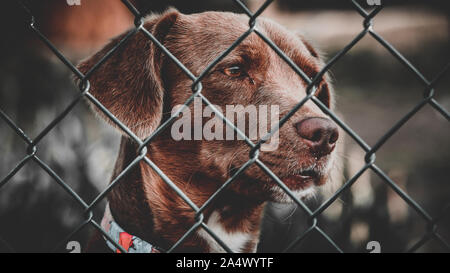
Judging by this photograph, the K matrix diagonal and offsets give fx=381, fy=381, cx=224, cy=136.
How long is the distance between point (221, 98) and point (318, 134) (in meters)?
0.52

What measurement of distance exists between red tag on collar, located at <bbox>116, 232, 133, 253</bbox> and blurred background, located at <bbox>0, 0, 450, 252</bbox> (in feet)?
4.07

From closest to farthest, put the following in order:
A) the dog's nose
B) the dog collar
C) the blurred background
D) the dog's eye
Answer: the dog's nose, the dog collar, the dog's eye, the blurred background

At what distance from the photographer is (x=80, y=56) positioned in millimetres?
2793

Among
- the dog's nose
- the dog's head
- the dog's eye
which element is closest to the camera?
the dog's nose

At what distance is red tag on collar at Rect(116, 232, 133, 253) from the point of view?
1600 millimetres

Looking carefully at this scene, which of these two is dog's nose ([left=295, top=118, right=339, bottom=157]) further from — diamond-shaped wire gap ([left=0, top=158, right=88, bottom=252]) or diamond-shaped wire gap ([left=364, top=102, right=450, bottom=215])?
diamond-shaped wire gap ([left=0, top=158, right=88, bottom=252])

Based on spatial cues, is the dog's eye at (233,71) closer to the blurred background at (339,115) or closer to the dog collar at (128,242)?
the dog collar at (128,242)

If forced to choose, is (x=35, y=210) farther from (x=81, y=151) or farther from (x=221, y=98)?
(x=221, y=98)

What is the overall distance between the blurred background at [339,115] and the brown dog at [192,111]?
1065mm

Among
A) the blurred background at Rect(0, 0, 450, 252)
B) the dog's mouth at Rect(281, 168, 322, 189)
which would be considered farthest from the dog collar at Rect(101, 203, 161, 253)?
the blurred background at Rect(0, 0, 450, 252)

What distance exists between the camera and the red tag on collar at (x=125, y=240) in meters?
1.60

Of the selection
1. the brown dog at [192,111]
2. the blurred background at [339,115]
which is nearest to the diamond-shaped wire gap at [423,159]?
the blurred background at [339,115]

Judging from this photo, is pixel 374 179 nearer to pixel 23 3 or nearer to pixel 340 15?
pixel 340 15
